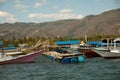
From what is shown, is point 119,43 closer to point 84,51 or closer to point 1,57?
point 84,51

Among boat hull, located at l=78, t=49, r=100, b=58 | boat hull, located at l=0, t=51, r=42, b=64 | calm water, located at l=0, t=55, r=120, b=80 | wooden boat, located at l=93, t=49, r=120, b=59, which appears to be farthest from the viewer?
boat hull, located at l=78, t=49, r=100, b=58

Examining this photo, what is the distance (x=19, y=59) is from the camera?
242 ft

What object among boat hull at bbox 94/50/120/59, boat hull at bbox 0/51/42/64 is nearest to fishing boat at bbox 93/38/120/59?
boat hull at bbox 94/50/120/59

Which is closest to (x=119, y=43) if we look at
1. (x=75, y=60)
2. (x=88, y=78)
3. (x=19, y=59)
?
(x=75, y=60)

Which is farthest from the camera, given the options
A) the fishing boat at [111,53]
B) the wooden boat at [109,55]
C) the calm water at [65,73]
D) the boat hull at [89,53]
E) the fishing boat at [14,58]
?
the boat hull at [89,53]

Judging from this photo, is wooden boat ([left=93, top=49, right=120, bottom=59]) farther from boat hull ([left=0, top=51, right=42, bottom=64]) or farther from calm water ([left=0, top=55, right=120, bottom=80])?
boat hull ([left=0, top=51, right=42, bottom=64])

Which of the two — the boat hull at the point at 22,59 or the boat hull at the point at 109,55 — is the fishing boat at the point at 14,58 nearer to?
the boat hull at the point at 22,59

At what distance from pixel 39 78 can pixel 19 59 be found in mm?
29411

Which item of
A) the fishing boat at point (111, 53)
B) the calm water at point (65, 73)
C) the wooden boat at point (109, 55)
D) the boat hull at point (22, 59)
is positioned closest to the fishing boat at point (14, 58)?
the boat hull at point (22, 59)

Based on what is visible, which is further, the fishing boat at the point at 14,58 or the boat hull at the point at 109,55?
the boat hull at the point at 109,55

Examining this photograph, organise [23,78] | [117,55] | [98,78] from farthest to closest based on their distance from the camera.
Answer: [117,55]
[23,78]
[98,78]

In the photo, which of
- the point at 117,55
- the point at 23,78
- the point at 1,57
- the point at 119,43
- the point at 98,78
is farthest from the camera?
the point at 119,43

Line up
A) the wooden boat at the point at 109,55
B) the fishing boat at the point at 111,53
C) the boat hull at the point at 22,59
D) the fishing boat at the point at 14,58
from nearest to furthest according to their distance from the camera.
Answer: the fishing boat at the point at 14,58 < the boat hull at the point at 22,59 < the fishing boat at the point at 111,53 < the wooden boat at the point at 109,55

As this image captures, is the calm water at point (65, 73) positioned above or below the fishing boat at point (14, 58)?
below
